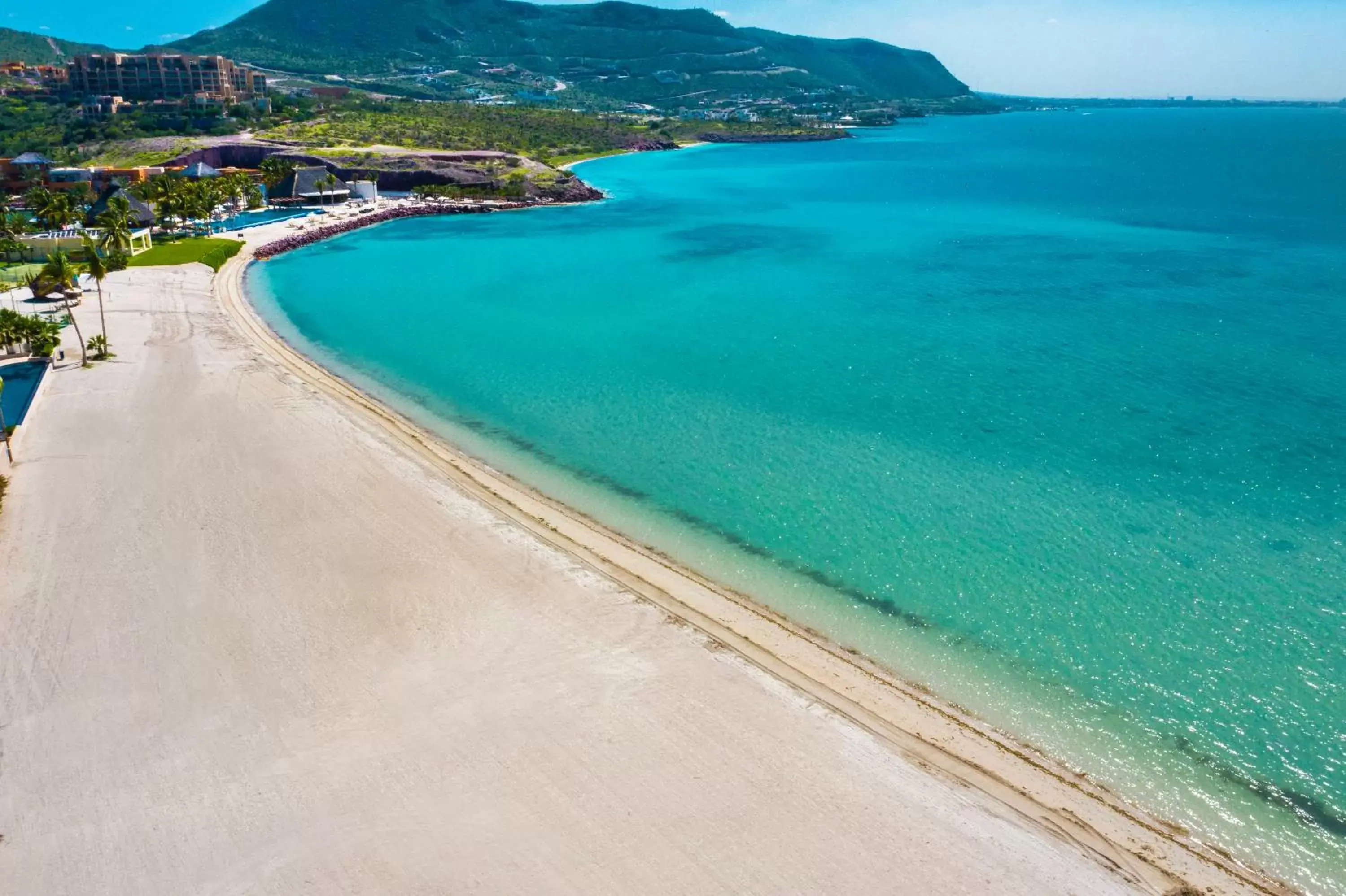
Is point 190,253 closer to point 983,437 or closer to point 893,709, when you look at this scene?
point 983,437

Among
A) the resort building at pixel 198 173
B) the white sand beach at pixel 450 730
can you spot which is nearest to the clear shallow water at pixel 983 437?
the white sand beach at pixel 450 730

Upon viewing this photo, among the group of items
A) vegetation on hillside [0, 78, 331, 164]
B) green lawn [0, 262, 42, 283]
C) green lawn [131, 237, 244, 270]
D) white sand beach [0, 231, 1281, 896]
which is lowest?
white sand beach [0, 231, 1281, 896]

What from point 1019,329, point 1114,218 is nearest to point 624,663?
point 1019,329

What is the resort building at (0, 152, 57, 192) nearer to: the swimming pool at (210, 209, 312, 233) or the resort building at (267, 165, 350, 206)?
the swimming pool at (210, 209, 312, 233)

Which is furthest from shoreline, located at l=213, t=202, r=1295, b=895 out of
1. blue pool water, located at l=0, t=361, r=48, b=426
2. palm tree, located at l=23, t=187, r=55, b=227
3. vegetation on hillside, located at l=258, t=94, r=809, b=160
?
vegetation on hillside, located at l=258, t=94, r=809, b=160

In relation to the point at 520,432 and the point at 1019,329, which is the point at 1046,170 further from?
the point at 520,432

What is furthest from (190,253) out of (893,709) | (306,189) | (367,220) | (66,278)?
(893,709)

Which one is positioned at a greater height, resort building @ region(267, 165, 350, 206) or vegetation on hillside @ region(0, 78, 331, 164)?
vegetation on hillside @ region(0, 78, 331, 164)
